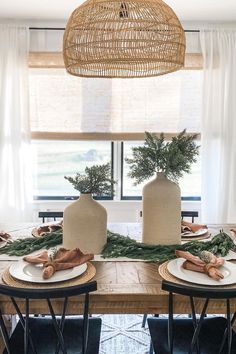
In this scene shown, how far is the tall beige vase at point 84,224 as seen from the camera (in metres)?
1.67

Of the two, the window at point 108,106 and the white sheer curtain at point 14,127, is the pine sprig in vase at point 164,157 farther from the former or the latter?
the white sheer curtain at point 14,127

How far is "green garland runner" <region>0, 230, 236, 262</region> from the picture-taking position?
169cm

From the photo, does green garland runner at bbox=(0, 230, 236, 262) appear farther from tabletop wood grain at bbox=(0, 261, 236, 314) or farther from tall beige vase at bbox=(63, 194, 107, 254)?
tabletop wood grain at bbox=(0, 261, 236, 314)

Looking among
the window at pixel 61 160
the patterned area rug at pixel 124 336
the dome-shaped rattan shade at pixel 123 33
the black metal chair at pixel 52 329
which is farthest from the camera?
the window at pixel 61 160

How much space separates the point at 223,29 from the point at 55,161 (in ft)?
6.92

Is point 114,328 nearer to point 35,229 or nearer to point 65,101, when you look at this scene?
point 35,229

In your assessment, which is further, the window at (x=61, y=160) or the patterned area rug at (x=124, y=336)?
the window at (x=61, y=160)

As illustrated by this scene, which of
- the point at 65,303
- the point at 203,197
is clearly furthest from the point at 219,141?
the point at 65,303

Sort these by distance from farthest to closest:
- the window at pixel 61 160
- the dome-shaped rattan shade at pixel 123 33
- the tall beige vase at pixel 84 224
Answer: the window at pixel 61 160 → the tall beige vase at pixel 84 224 → the dome-shaped rattan shade at pixel 123 33

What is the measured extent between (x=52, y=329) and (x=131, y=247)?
0.51m

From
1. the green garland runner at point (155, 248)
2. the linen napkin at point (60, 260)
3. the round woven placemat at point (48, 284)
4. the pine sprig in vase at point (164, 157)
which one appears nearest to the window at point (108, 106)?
the pine sprig in vase at point (164, 157)

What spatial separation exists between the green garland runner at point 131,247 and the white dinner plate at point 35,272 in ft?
0.72

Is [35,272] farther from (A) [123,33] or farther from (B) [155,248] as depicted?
(A) [123,33]

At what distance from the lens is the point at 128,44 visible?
5.33 ft
